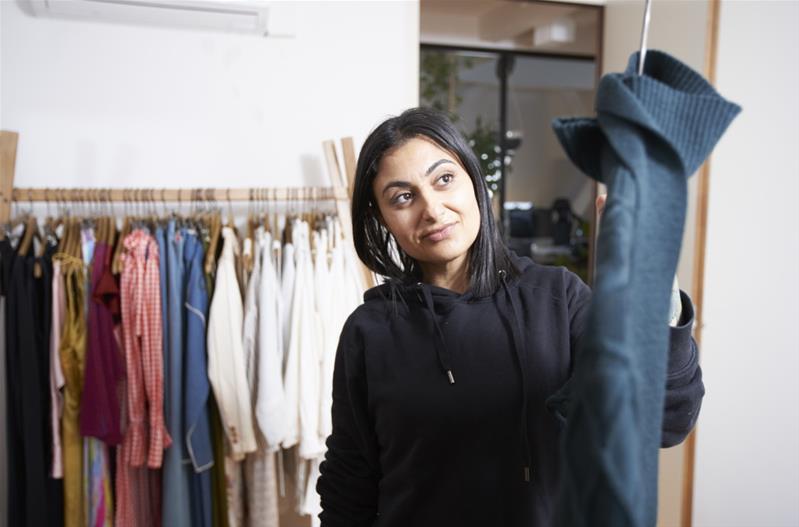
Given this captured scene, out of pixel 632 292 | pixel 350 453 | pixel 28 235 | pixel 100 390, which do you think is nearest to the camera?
pixel 632 292

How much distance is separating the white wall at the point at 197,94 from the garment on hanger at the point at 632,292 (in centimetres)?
178

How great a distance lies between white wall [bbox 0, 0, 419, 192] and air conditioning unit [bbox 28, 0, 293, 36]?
6cm

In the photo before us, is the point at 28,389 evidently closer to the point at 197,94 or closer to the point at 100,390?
the point at 100,390

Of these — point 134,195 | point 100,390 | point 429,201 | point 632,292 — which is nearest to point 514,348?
point 429,201

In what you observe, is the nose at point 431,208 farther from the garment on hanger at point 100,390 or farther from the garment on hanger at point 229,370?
the garment on hanger at point 100,390

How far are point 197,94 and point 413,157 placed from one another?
4.53ft

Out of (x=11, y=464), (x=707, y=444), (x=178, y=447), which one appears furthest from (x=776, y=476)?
(x=11, y=464)

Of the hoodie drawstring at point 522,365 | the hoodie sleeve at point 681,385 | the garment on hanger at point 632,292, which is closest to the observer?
the garment on hanger at point 632,292

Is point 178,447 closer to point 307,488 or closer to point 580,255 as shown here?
point 307,488

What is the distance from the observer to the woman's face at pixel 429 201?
0.90m

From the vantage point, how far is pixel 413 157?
3.01 ft

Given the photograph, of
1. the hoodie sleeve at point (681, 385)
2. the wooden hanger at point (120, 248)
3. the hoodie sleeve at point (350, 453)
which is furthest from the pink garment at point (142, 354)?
the hoodie sleeve at point (681, 385)

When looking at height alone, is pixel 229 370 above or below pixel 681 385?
below

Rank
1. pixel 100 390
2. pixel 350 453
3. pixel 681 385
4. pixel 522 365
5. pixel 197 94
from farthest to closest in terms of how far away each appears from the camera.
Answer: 1. pixel 197 94
2. pixel 100 390
3. pixel 350 453
4. pixel 522 365
5. pixel 681 385
